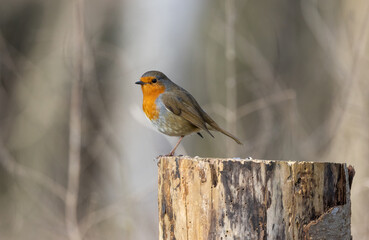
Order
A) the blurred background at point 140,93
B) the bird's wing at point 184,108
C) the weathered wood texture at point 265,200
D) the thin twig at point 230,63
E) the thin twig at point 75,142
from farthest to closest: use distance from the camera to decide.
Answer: the blurred background at point 140,93
the thin twig at point 230,63
the thin twig at point 75,142
the bird's wing at point 184,108
the weathered wood texture at point 265,200

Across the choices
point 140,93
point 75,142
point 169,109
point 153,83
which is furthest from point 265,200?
point 140,93

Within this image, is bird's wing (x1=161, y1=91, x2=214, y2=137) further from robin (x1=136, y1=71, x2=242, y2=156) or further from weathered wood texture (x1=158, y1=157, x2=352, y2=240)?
weathered wood texture (x1=158, y1=157, x2=352, y2=240)

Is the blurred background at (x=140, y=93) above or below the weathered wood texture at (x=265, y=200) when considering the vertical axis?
above

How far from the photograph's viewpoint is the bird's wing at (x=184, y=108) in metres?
3.98

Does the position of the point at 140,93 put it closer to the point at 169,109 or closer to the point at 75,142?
the point at 75,142

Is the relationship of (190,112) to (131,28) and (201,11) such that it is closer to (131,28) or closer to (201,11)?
(131,28)

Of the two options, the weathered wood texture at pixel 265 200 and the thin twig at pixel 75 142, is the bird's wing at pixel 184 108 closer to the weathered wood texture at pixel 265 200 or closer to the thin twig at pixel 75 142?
the thin twig at pixel 75 142

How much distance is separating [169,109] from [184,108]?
0.12 metres

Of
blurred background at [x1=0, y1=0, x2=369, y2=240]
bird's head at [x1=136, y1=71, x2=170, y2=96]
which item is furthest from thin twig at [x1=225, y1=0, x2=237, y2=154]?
bird's head at [x1=136, y1=71, x2=170, y2=96]

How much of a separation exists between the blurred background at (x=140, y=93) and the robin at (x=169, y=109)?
60 cm

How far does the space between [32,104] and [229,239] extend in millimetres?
7638

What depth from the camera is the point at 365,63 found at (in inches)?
220

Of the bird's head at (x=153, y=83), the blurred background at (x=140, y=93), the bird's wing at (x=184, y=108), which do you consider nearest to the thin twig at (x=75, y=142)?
the blurred background at (x=140, y=93)

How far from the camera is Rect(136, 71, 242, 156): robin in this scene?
398cm
